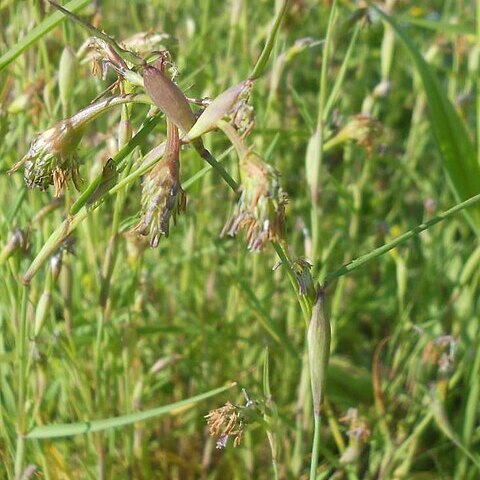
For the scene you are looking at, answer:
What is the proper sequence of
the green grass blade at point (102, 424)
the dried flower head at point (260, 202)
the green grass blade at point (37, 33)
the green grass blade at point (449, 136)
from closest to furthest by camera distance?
1. the dried flower head at point (260, 202)
2. the green grass blade at point (37, 33)
3. the green grass blade at point (102, 424)
4. the green grass blade at point (449, 136)

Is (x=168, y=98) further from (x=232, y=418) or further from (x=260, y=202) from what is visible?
(x=232, y=418)

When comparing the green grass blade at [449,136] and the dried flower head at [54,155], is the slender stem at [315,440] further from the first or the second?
the green grass blade at [449,136]

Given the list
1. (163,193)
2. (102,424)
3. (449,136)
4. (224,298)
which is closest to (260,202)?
(163,193)

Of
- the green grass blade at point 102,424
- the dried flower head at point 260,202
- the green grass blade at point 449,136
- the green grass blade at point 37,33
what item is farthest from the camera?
the green grass blade at point 449,136

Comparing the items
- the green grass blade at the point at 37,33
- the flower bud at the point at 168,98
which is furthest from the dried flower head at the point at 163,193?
the green grass blade at the point at 37,33

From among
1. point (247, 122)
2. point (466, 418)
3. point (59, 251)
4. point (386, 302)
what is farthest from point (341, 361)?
point (247, 122)
